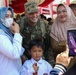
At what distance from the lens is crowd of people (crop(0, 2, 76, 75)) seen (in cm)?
282

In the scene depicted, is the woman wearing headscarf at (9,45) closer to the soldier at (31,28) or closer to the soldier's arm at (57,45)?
the soldier at (31,28)

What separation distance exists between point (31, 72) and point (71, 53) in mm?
1461

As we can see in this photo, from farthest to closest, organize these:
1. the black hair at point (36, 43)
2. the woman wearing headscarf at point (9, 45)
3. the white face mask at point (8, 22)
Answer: the black hair at point (36, 43) → the white face mask at point (8, 22) → the woman wearing headscarf at point (9, 45)

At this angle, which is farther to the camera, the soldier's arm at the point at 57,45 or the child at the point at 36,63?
the soldier's arm at the point at 57,45

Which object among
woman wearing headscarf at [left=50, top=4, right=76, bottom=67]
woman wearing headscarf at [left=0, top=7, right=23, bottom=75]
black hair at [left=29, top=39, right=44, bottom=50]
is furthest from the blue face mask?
woman wearing headscarf at [left=50, top=4, right=76, bottom=67]

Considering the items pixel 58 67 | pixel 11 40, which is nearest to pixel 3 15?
pixel 11 40

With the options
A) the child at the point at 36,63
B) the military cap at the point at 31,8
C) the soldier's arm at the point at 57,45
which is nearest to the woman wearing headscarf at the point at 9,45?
the child at the point at 36,63

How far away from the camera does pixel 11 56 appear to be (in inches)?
110

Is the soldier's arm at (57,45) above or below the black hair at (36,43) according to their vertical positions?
below

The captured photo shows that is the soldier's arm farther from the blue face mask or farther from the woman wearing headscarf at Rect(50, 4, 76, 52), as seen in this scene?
the blue face mask

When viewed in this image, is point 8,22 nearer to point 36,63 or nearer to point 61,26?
point 36,63

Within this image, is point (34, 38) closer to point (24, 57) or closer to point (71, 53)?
point (24, 57)

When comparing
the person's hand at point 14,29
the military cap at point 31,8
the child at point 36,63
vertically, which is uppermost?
the military cap at point 31,8

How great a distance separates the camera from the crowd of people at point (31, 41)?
282 centimetres
